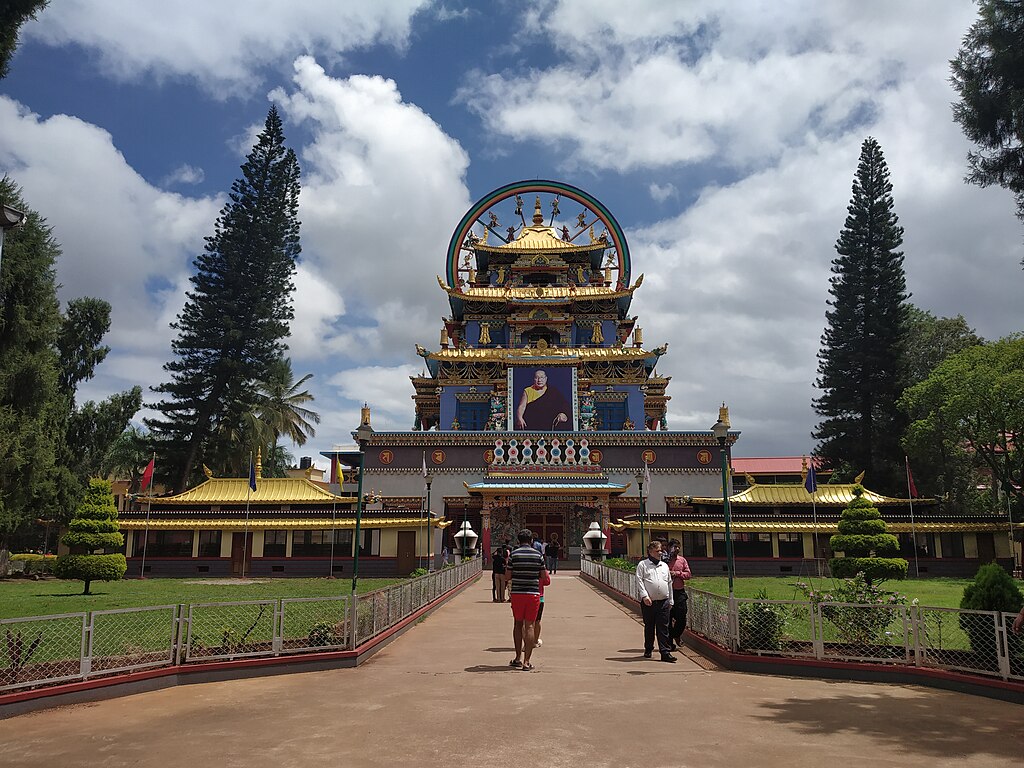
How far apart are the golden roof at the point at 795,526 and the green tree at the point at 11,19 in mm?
29197

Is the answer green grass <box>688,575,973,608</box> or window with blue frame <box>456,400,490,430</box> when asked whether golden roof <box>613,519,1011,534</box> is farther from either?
window with blue frame <box>456,400,490,430</box>

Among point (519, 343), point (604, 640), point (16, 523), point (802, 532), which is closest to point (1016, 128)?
point (604, 640)

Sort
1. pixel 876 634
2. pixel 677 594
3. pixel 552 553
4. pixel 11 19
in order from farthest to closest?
pixel 552 553
pixel 11 19
pixel 677 594
pixel 876 634

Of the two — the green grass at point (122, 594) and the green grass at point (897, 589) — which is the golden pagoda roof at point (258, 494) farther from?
the green grass at point (897, 589)

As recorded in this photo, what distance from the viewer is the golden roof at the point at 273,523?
33.4 meters

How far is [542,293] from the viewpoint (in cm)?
5075

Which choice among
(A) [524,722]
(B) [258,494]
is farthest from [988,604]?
(B) [258,494]

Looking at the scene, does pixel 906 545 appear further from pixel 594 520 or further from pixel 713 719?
pixel 713 719

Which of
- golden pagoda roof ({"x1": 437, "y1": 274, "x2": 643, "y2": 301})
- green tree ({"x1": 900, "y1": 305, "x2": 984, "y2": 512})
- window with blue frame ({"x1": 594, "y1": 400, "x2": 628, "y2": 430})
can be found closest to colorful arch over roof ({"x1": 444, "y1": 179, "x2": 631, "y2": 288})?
golden pagoda roof ({"x1": 437, "y1": 274, "x2": 643, "y2": 301})

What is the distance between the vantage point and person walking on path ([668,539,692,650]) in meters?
11.9

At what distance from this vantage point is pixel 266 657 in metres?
10.1

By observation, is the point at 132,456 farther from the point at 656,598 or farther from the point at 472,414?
the point at 656,598

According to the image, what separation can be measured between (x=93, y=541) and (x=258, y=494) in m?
12.4

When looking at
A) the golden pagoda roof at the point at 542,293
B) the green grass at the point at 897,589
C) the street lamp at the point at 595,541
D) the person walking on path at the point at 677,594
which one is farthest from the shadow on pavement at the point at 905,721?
the golden pagoda roof at the point at 542,293
